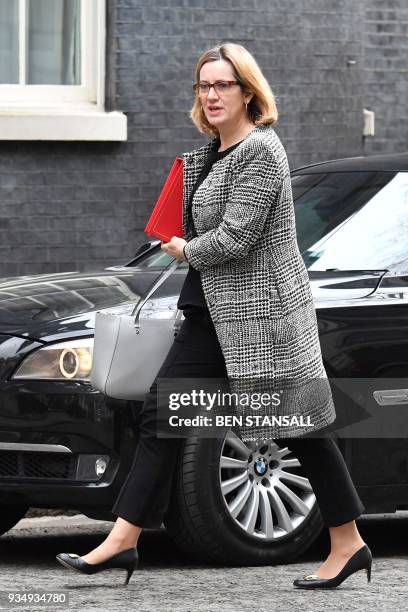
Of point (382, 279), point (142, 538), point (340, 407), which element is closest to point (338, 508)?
point (340, 407)

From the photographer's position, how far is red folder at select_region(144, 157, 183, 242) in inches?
216

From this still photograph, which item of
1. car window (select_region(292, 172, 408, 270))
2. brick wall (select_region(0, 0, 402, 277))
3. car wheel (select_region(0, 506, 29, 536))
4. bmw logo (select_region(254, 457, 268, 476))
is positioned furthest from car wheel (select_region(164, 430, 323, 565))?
brick wall (select_region(0, 0, 402, 277))

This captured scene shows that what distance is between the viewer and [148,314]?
6.12 meters

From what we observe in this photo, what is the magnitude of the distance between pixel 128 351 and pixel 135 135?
572 cm

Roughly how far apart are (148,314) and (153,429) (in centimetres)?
79

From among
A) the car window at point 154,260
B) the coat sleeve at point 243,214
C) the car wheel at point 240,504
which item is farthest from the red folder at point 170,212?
the car window at point 154,260

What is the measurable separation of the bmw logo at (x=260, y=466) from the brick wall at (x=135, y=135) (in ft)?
15.9

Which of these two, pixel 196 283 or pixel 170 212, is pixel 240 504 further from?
pixel 170 212

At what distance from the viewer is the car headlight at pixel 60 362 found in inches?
238

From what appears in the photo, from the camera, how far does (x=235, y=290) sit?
5.38m

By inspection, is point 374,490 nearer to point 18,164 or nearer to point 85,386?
point 85,386

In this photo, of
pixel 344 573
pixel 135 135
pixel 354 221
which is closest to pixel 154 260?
pixel 354 221

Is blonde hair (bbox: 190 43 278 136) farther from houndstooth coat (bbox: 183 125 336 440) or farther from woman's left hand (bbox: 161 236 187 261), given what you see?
woman's left hand (bbox: 161 236 187 261)

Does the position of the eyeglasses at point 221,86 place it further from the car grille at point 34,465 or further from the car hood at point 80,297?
the car grille at point 34,465
